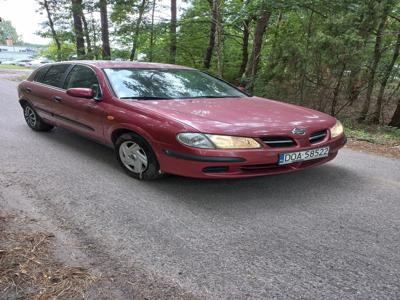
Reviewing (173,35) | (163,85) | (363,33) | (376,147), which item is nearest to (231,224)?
(163,85)

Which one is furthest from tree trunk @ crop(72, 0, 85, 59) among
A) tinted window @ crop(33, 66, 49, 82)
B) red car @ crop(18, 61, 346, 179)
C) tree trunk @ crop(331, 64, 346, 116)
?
red car @ crop(18, 61, 346, 179)

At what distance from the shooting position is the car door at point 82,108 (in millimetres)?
4539

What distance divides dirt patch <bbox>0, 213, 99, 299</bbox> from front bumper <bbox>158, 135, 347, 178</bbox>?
133cm

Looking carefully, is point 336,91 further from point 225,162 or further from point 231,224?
point 231,224

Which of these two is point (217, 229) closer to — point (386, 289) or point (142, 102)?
point (386, 289)

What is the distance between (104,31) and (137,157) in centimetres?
1470

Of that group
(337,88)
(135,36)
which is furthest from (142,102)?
(135,36)

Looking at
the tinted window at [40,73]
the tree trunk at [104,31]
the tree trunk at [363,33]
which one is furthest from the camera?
the tree trunk at [104,31]

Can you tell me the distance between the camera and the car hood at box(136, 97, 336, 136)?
3.50m

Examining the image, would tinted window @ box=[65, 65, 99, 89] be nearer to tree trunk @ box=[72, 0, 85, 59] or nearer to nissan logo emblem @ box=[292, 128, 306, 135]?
nissan logo emblem @ box=[292, 128, 306, 135]

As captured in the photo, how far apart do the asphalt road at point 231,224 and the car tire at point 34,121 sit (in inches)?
53.7

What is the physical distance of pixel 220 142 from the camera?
3410 millimetres

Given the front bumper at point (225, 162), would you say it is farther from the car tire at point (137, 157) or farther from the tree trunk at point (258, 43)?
the tree trunk at point (258, 43)

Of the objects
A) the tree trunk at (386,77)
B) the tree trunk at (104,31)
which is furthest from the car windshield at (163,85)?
the tree trunk at (104,31)
